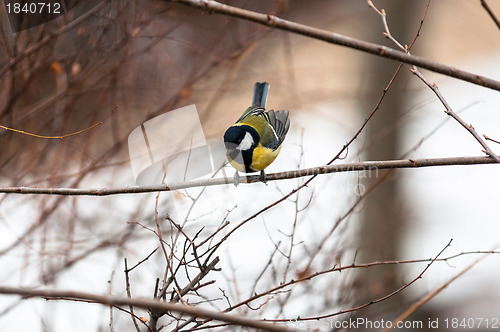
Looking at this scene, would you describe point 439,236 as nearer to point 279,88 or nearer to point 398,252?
point 398,252

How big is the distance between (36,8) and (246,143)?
90 centimetres

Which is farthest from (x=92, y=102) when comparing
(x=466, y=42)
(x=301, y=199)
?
(x=466, y=42)

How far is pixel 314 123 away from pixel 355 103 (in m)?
0.78

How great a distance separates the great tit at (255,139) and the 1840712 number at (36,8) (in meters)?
0.76

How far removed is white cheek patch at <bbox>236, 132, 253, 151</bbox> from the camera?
1.84 metres

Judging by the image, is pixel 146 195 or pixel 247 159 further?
pixel 146 195

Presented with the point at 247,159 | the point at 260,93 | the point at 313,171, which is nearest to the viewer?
the point at 313,171

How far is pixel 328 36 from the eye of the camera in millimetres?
915

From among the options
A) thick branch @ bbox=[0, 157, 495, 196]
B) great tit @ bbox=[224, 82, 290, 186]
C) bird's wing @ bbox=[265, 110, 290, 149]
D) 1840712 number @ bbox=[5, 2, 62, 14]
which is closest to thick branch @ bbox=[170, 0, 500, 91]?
thick branch @ bbox=[0, 157, 495, 196]

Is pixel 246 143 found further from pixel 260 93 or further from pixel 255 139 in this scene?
pixel 260 93

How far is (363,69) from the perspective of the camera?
4.29 meters

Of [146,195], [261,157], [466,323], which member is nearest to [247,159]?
[261,157]

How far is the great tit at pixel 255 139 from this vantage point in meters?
1.83

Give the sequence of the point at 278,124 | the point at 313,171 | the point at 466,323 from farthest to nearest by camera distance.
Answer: the point at 466,323 < the point at 278,124 < the point at 313,171
